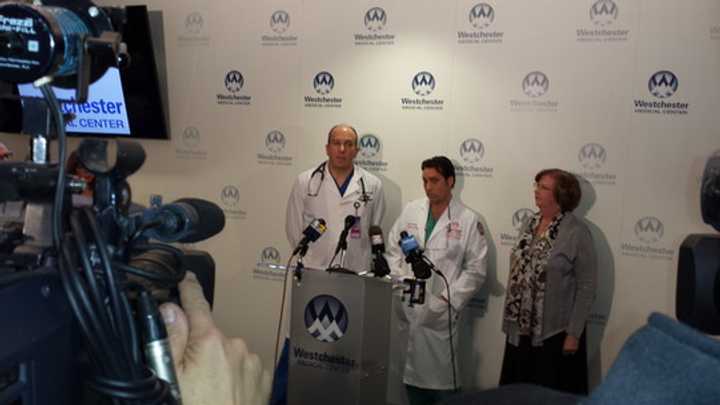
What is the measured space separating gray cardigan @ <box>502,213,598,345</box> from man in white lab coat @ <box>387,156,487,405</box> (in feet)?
1.55

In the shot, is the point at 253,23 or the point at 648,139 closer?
the point at 648,139

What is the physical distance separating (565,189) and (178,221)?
9.93ft

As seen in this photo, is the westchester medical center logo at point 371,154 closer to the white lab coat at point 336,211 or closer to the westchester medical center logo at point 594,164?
the white lab coat at point 336,211

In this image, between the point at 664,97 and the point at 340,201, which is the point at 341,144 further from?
the point at 664,97

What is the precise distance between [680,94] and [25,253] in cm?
360

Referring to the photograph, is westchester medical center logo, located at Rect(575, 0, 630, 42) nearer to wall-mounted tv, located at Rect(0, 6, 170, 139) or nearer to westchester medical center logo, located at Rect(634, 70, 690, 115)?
westchester medical center logo, located at Rect(634, 70, 690, 115)

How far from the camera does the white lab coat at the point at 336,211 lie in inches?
152

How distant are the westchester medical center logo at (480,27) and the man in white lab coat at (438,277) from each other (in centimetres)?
79

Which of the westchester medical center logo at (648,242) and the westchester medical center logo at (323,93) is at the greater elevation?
the westchester medical center logo at (323,93)

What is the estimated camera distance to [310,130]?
429cm

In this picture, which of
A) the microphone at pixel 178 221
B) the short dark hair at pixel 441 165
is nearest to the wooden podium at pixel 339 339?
the short dark hair at pixel 441 165

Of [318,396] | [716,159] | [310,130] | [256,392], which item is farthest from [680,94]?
[256,392]

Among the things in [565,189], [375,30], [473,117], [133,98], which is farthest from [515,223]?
[133,98]

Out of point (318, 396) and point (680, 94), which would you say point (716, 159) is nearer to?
point (318, 396)
